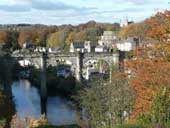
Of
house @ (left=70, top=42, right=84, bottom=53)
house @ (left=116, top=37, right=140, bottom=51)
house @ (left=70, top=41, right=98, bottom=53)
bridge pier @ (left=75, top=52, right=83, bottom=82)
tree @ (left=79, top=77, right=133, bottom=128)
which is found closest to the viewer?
tree @ (left=79, top=77, right=133, bottom=128)

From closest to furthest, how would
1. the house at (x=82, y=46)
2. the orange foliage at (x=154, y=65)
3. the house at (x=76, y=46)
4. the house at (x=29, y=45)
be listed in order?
the orange foliage at (x=154, y=65)
the house at (x=76, y=46)
the house at (x=82, y=46)
the house at (x=29, y=45)

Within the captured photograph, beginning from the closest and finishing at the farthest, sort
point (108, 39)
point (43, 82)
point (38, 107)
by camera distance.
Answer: point (38, 107) → point (43, 82) → point (108, 39)

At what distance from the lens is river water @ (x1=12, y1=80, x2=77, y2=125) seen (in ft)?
133

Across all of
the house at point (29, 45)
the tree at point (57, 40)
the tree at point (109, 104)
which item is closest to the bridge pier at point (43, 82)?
the tree at point (109, 104)

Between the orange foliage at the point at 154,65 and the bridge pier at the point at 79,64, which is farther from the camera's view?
the bridge pier at the point at 79,64

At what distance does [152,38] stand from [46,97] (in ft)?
141

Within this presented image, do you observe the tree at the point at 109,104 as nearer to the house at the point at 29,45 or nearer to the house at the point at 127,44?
the house at the point at 127,44

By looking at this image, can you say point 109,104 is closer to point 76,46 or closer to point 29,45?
point 76,46

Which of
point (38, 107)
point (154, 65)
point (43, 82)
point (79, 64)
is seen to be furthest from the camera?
point (79, 64)

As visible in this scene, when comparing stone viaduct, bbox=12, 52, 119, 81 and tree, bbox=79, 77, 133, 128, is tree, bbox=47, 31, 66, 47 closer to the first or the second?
stone viaduct, bbox=12, 52, 119, 81

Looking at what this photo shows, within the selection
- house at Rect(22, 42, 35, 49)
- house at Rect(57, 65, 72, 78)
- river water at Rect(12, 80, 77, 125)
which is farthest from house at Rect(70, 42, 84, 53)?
river water at Rect(12, 80, 77, 125)

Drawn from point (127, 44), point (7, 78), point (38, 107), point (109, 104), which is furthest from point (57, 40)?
point (109, 104)

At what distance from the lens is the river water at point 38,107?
40.5 m

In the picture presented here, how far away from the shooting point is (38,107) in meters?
50.1
